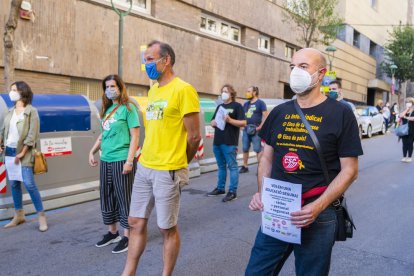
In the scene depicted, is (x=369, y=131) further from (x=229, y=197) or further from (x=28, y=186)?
(x=28, y=186)

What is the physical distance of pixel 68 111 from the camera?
6.78m

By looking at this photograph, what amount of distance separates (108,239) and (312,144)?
311 cm

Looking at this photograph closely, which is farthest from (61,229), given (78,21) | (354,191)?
(78,21)

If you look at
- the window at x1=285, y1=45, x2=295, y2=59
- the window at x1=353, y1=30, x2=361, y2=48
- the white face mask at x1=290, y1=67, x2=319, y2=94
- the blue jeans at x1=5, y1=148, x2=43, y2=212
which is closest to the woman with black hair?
the blue jeans at x1=5, y1=148, x2=43, y2=212

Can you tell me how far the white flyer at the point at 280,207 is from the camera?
2414 mm

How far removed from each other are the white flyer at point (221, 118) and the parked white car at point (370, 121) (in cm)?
1436

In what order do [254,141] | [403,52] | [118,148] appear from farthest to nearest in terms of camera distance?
[403,52], [254,141], [118,148]

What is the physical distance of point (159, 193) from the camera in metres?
3.44

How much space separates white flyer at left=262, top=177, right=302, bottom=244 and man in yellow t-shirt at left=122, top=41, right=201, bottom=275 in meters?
1.08

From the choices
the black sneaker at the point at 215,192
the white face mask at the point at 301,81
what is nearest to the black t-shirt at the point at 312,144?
the white face mask at the point at 301,81

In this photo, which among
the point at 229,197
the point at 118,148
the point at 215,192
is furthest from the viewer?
the point at 215,192

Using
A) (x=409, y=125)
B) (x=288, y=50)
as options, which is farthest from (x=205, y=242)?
(x=288, y=50)

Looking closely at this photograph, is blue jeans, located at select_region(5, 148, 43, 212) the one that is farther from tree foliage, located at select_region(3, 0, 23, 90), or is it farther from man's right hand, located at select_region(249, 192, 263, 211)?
tree foliage, located at select_region(3, 0, 23, 90)

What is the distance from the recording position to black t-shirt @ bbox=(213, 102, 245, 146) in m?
7.01
